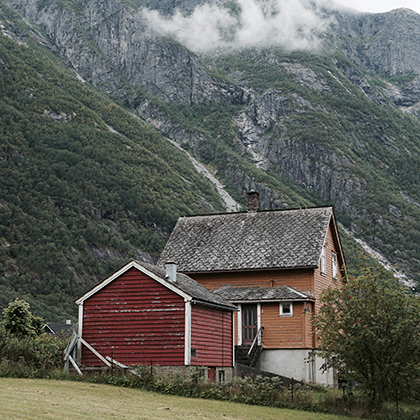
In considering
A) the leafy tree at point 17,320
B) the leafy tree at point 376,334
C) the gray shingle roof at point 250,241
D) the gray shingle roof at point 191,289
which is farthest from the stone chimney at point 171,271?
the gray shingle roof at point 250,241

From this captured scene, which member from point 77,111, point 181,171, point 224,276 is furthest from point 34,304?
point 181,171

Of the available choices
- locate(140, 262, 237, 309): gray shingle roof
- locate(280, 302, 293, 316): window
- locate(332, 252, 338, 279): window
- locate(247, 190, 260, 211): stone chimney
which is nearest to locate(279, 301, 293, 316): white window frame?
locate(280, 302, 293, 316): window

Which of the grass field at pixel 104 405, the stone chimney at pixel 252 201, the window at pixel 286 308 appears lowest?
Answer: the grass field at pixel 104 405

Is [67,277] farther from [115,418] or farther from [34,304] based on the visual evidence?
[115,418]

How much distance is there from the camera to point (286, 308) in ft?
113

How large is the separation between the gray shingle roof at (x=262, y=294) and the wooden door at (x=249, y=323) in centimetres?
76

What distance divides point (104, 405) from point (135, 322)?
9.41m

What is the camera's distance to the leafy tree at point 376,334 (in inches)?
816

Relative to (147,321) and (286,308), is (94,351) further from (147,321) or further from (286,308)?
(286,308)

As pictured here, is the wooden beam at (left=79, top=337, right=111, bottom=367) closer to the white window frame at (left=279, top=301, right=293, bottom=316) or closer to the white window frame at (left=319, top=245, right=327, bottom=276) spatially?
the white window frame at (left=279, top=301, right=293, bottom=316)

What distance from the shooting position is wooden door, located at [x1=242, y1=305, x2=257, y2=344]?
3462cm

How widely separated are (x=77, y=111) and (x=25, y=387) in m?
169

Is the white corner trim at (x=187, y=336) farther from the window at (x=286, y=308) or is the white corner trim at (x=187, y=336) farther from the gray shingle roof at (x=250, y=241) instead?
the gray shingle roof at (x=250, y=241)

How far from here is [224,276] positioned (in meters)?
37.1
